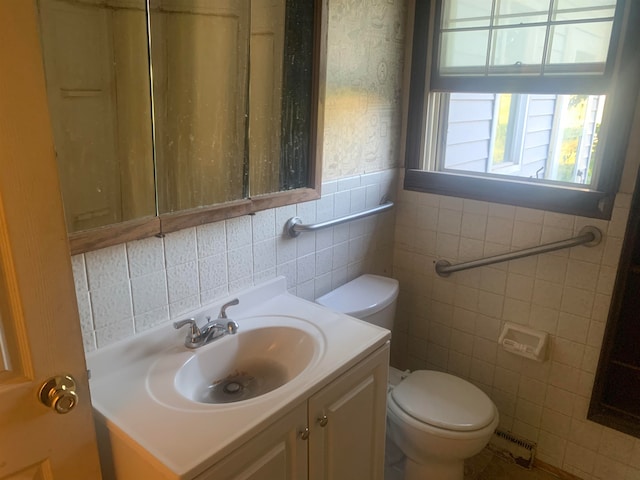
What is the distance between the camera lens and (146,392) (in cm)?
120

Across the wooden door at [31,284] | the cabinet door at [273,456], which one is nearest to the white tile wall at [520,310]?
the cabinet door at [273,456]

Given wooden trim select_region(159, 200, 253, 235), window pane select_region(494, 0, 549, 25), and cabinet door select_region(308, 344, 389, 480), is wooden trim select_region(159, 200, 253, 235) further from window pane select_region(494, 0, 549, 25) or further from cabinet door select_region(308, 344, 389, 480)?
window pane select_region(494, 0, 549, 25)

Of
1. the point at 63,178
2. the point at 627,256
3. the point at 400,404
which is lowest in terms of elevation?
the point at 400,404

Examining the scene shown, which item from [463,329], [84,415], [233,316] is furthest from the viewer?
[463,329]

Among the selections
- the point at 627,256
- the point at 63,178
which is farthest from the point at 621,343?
the point at 63,178

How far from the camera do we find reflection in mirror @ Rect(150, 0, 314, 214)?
1.29 meters

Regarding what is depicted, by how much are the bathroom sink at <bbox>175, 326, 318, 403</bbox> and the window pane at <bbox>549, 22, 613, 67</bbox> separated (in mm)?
1369

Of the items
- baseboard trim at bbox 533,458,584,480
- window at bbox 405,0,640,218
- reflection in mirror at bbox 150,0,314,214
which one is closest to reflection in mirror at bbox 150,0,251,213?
reflection in mirror at bbox 150,0,314,214

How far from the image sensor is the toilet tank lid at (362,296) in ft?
6.10

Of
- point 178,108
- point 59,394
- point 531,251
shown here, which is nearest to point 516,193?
point 531,251

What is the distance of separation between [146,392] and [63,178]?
544 mm

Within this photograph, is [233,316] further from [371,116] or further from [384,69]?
[384,69]

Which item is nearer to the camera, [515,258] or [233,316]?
[233,316]

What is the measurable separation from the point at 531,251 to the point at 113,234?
→ 1515 millimetres
